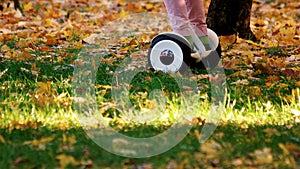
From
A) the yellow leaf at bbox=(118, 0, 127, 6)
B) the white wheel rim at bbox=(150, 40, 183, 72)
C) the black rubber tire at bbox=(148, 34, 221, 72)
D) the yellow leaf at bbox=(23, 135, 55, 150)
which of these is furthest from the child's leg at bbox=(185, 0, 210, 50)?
the yellow leaf at bbox=(118, 0, 127, 6)

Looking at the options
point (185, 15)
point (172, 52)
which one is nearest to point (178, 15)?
point (185, 15)

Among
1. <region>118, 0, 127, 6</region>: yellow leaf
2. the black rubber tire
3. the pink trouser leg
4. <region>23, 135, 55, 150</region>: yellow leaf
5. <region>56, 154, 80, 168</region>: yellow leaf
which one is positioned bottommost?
<region>56, 154, 80, 168</region>: yellow leaf

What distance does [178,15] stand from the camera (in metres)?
4.34

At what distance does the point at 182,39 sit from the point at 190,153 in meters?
1.59

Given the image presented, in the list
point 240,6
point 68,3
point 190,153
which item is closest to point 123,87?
point 190,153

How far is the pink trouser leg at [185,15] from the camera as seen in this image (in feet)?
14.2

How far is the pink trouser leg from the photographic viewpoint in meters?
4.32

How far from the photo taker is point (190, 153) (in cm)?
291

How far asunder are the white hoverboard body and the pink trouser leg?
7 centimetres

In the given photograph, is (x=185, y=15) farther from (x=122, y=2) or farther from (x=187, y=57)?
(x=122, y=2)

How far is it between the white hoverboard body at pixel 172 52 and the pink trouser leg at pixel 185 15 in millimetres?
72

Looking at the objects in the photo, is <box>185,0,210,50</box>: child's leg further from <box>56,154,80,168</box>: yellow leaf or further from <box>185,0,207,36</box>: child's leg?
<box>56,154,80,168</box>: yellow leaf

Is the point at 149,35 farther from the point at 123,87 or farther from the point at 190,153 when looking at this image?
the point at 190,153

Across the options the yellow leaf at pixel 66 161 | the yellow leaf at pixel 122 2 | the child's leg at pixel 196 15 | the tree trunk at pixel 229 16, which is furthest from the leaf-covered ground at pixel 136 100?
the yellow leaf at pixel 122 2
